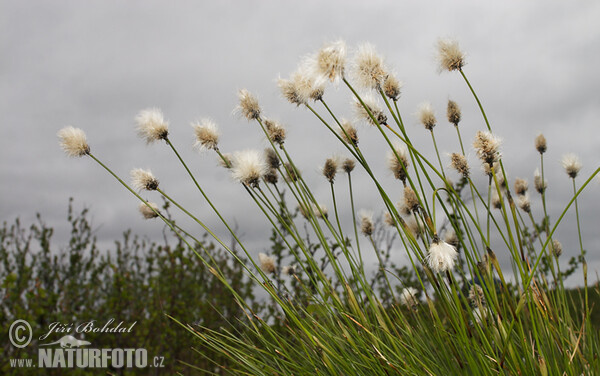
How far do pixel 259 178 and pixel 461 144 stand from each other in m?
0.99

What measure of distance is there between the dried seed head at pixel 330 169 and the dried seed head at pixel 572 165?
158 centimetres

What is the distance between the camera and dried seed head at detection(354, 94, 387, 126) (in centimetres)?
210

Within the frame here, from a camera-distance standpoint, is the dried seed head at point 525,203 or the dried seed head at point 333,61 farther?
the dried seed head at point 525,203

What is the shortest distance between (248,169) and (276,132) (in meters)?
0.31

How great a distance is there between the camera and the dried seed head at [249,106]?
8.03 ft

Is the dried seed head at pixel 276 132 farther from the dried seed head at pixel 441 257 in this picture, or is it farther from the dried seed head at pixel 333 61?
the dried seed head at pixel 441 257

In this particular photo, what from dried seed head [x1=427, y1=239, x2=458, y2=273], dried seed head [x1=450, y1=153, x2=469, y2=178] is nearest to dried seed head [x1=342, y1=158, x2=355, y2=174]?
dried seed head [x1=450, y1=153, x2=469, y2=178]

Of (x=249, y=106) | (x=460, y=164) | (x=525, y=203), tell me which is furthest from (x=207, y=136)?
(x=525, y=203)

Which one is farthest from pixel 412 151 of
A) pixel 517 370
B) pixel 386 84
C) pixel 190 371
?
pixel 190 371

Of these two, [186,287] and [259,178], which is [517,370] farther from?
[186,287]

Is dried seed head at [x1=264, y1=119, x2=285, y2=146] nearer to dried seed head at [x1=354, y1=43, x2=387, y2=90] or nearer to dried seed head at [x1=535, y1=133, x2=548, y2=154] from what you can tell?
dried seed head at [x1=354, y1=43, x2=387, y2=90]

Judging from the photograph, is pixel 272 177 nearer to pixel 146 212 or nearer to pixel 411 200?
pixel 146 212

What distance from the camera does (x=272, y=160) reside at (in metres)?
2.55

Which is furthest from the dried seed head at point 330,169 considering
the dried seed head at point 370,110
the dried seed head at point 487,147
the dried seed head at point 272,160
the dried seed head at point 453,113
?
the dried seed head at point 487,147
